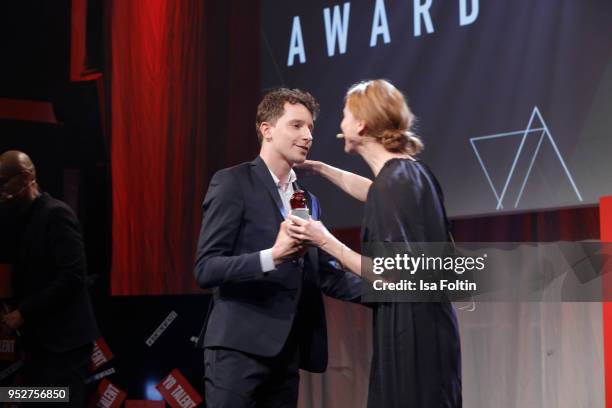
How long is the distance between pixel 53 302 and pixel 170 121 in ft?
5.51

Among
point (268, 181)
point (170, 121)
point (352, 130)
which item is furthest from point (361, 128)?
point (170, 121)

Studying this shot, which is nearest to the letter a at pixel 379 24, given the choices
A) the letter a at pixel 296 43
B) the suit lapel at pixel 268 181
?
the letter a at pixel 296 43

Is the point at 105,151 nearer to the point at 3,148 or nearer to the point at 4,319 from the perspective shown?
the point at 3,148

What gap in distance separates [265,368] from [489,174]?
145 centimetres

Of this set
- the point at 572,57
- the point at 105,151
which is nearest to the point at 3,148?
the point at 105,151

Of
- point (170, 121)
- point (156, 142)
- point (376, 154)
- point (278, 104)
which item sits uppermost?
point (170, 121)

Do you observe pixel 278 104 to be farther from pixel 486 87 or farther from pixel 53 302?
pixel 53 302

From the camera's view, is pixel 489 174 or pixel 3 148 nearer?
pixel 489 174

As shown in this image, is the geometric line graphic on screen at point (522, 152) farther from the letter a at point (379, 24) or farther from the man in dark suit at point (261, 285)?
the man in dark suit at point (261, 285)

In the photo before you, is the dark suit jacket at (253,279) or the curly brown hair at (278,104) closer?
the dark suit jacket at (253,279)

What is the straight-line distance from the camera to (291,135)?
2.71m

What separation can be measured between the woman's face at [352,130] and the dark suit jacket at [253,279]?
0.42 metres

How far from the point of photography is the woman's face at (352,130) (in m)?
2.22

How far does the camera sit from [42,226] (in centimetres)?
357
